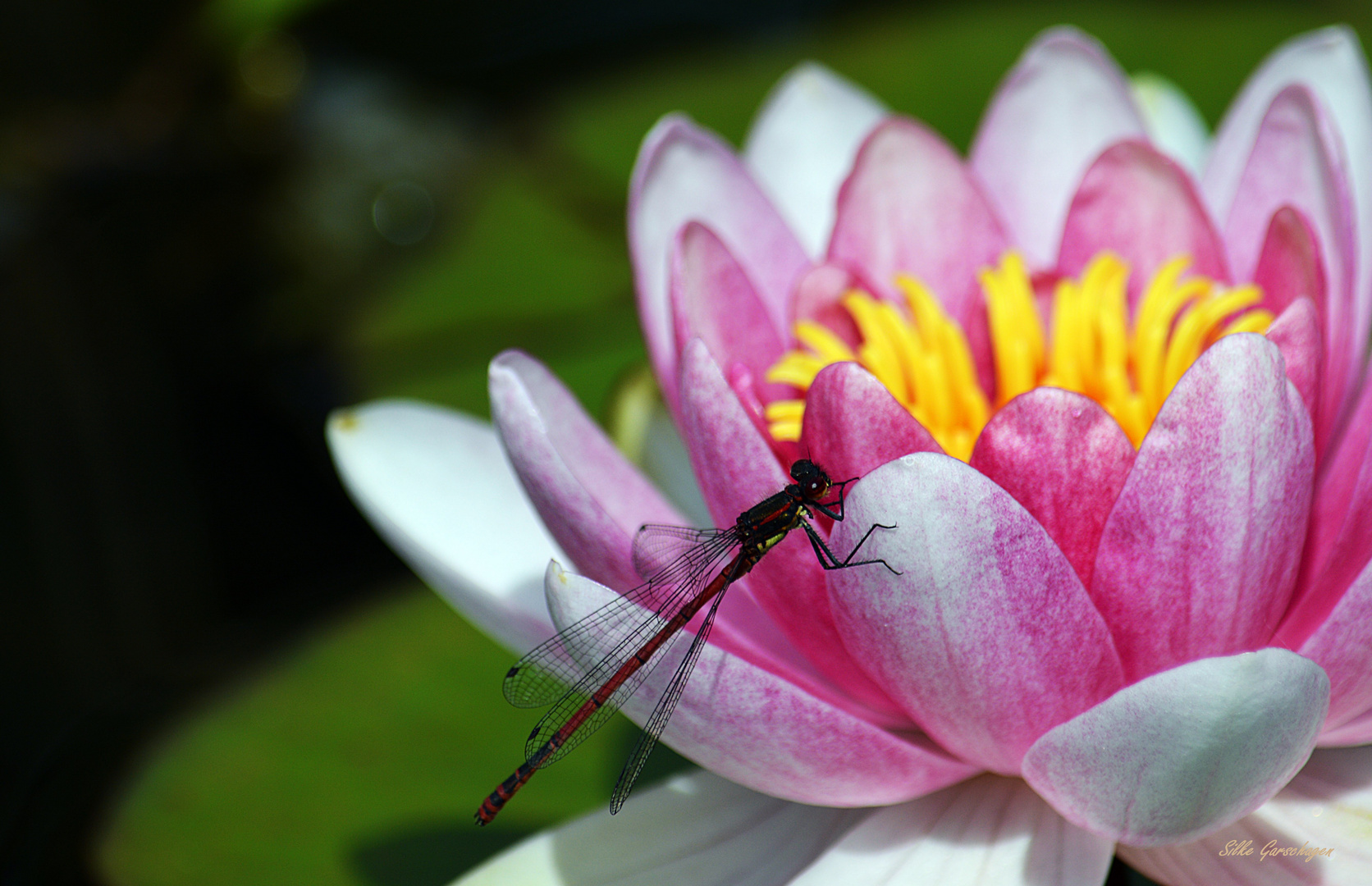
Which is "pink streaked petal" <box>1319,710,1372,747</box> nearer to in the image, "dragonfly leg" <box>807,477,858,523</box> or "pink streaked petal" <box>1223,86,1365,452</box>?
"pink streaked petal" <box>1223,86,1365,452</box>

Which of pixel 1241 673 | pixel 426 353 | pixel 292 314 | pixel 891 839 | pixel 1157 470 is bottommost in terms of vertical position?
pixel 891 839

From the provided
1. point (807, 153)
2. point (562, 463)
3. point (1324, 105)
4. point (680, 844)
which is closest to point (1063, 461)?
point (562, 463)

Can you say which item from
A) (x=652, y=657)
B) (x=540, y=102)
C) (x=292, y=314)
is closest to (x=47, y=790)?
(x=652, y=657)

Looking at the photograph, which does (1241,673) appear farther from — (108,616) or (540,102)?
(540,102)

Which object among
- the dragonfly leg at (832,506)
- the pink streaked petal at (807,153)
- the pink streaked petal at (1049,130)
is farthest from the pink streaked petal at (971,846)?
the pink streaked petal at (807,153)

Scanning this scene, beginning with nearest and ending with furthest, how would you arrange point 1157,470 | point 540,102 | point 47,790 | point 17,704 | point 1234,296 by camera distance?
point 1157,470
point 1234,296
point 47,790
point 17,704
point 540,102

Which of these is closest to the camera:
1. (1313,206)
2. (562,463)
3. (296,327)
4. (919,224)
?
(562,463)

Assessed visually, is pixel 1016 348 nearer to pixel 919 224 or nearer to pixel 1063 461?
pixel 919 224
